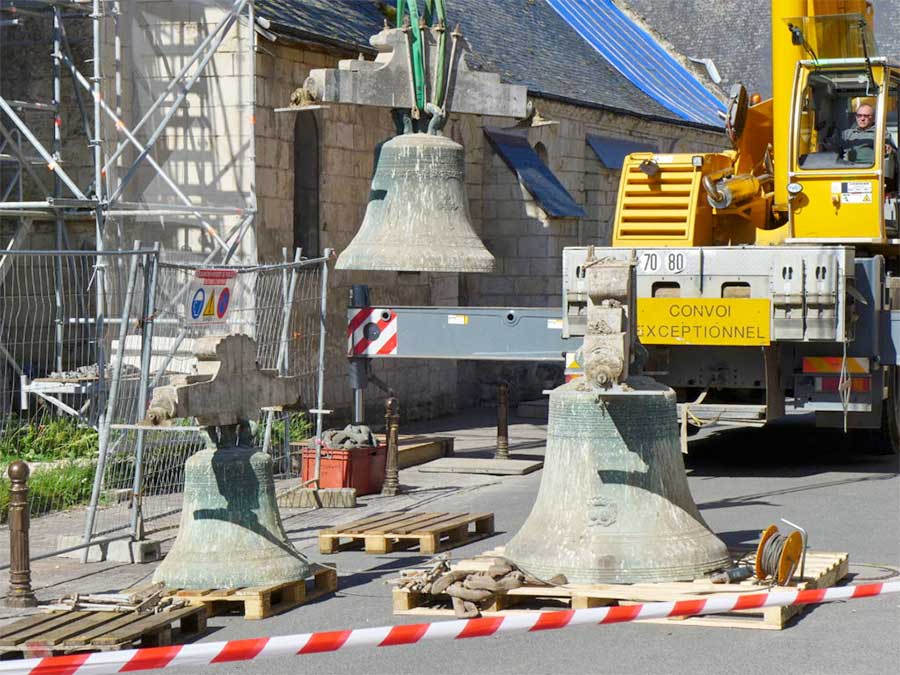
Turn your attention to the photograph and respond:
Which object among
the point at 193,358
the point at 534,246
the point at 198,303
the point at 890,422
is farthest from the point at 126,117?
the point at 890,422

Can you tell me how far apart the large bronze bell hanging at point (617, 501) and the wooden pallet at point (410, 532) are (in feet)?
5.57

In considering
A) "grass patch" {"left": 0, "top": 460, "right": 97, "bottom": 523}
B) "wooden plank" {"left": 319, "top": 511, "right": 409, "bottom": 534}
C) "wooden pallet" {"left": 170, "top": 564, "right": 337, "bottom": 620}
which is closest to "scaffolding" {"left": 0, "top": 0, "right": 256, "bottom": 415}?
"grass patch" {"left": 0, "top": 460, "right": 97, "bottom": 523}

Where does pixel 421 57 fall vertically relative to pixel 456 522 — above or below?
above

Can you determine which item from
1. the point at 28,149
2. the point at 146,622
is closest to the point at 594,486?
the point at 146,622

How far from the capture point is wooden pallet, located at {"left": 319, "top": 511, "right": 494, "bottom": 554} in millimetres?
11102

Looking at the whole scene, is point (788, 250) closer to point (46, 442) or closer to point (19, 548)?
point (46, 442)

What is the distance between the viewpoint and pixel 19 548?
30.8ft

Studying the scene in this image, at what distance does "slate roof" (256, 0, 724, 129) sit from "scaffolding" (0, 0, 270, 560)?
3.81 feet

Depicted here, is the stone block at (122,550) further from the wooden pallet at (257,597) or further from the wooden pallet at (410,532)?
the wooden pallet at (257,597)

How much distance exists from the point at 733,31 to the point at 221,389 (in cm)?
4138

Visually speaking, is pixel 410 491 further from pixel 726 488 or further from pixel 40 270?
pixel 40 270

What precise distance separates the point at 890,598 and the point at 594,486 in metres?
1.85

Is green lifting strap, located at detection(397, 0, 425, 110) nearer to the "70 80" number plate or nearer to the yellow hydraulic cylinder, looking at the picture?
the "70 80" number plate

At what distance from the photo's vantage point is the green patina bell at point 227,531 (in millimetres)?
9344
